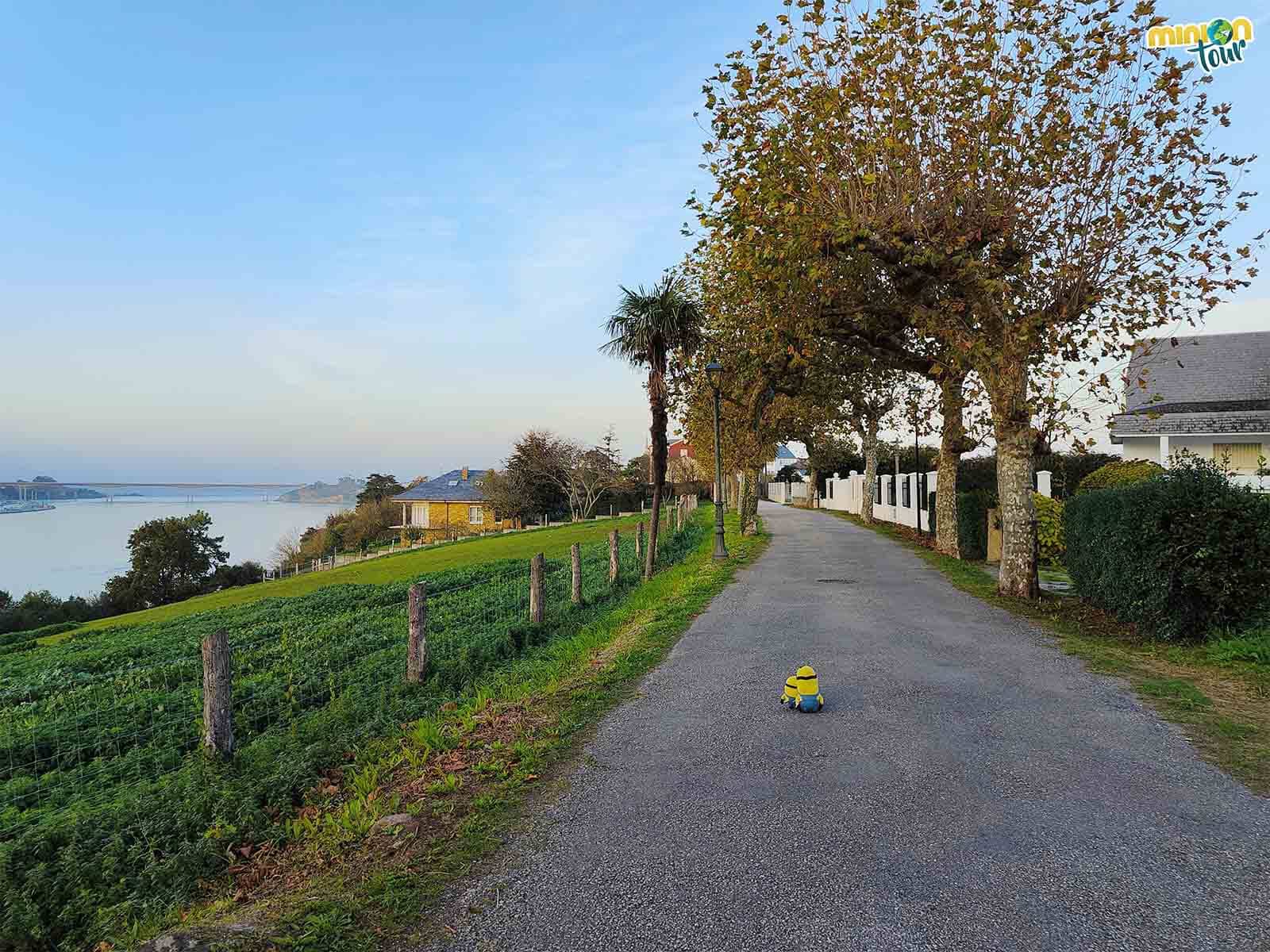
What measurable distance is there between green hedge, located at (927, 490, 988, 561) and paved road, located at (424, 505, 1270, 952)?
33.9ft

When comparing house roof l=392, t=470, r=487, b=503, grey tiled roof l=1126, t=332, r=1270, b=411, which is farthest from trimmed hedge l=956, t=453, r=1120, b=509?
house roof l=392, t=470, r=487, b=503

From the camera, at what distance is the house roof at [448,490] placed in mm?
67631

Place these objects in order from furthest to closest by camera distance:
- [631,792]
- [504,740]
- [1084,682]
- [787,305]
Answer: [787,305], [1084,682], [504,740], [631,792]

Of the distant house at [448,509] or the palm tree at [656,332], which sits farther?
the distant house at [448,509]

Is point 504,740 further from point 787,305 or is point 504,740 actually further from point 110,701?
point 787,305

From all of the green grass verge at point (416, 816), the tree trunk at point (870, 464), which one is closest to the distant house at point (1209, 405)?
the tree trunk at point (870, 464)

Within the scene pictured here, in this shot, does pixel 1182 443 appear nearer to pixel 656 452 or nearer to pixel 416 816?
pixel 656 452

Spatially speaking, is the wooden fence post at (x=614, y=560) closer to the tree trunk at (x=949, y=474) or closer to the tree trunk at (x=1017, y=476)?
the tree trunk at (x=1017, y=476)

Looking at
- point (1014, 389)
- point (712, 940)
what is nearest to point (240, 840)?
point (712, 940)

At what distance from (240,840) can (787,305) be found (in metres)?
11.2

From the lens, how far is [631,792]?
4383 mm

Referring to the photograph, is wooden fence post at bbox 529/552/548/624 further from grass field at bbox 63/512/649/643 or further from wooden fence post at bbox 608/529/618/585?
grass field at bbox 63/512/649/643

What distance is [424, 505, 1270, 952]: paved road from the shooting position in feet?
9.73

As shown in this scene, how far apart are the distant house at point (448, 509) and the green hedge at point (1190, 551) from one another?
5366 centimetres
